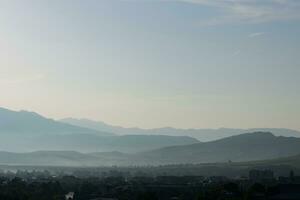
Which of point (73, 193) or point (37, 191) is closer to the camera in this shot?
point (37, 191)

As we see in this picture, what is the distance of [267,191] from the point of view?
66.9 m

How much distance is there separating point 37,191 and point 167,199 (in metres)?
11.5

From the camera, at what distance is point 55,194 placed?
6719cm

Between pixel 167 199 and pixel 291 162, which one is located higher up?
pixel 291 162

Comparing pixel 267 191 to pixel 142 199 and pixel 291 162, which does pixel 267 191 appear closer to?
pixel 142 199

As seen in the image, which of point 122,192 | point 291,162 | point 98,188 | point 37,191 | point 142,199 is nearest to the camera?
point 142,199

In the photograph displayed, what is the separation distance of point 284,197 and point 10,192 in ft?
75.8

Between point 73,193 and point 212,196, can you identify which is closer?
point 212,196

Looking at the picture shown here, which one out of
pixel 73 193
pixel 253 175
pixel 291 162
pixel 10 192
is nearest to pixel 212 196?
pixel 10 192

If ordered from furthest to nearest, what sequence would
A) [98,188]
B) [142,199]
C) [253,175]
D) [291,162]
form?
[291,162]
[253,175]
[98,188]
[142,199]

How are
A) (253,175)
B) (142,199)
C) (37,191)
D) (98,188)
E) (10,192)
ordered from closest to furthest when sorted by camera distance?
(142,199) < (10,192) < (37,191) < (98,188) < (253,175)

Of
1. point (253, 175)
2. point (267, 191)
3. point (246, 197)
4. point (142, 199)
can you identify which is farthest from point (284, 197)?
point (253, 175)

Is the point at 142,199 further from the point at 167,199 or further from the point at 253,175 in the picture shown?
the point at 253,175

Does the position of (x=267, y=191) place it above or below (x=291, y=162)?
below
